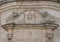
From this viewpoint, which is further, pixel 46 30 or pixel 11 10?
pixel 11 10

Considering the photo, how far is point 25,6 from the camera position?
Result: 4977 mm

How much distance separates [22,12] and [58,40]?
963mm

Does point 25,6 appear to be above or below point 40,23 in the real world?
above

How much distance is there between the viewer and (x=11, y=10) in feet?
16.5

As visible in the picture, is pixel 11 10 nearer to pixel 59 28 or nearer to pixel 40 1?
pixel 40 1

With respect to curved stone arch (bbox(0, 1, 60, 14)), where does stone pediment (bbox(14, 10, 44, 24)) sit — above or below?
below

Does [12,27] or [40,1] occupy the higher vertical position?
[40,1]

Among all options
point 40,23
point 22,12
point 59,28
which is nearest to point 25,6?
point 22,12

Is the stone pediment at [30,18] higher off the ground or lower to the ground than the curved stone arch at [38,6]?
lower

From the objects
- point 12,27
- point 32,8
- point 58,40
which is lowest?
point 58,40

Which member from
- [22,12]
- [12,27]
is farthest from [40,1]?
[12,27]

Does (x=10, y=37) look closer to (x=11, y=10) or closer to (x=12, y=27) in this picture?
(x=12, y=27)

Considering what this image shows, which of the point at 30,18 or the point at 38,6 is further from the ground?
the point at 38,6

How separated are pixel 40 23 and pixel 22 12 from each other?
0.48 meters
